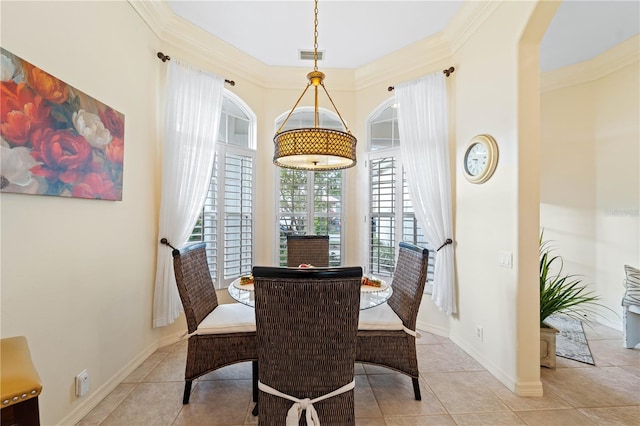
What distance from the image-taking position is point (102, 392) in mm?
1984

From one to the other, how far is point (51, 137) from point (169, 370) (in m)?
1.98

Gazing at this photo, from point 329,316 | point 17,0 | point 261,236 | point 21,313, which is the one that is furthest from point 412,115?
point 21,313

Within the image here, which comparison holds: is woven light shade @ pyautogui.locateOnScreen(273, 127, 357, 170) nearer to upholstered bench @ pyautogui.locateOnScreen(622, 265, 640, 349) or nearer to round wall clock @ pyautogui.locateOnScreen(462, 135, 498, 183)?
round wall clock @ pyautogui.locateOnScreen(462, 135, 498, 183)

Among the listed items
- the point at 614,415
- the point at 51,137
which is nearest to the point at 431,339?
the point at 614,415

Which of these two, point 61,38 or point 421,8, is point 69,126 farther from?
point 421,8

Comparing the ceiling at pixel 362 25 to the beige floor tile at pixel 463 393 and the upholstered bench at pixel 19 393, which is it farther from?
the beige floor tile at pixel 463 393

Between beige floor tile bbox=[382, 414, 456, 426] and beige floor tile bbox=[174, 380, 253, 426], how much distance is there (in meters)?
0.99

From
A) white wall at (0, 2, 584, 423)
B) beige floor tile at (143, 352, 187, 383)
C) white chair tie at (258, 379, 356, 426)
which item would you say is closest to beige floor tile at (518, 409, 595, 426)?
white wall at (0, 2, 584, 423)

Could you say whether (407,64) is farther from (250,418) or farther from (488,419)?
(250,418)

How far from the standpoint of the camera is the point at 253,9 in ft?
8.55

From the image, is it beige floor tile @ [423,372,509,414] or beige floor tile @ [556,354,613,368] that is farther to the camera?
beige floor tile @ [556,354,613,368]

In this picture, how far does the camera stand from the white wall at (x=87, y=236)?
144cm

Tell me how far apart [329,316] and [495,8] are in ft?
9.38

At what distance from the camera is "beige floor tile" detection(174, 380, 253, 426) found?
1777mm
